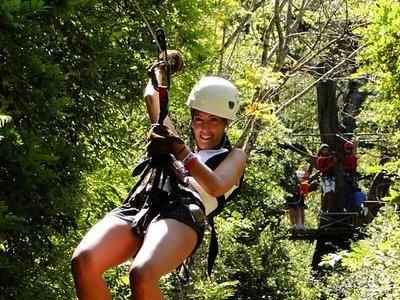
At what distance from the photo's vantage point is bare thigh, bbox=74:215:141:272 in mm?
3760

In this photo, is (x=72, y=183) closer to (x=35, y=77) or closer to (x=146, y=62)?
(x=35, y=77)

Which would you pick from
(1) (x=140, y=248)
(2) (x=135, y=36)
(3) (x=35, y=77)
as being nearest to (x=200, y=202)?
(1) (x=140, y=248)

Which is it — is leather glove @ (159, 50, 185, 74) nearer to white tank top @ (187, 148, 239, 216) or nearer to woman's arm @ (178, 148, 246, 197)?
white tank top @ (187, 148, 239, 216)

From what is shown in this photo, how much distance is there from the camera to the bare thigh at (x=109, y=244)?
148 inches

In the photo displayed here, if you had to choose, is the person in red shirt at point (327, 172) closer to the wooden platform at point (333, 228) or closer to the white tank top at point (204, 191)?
the wooden platform at point (333, 228)

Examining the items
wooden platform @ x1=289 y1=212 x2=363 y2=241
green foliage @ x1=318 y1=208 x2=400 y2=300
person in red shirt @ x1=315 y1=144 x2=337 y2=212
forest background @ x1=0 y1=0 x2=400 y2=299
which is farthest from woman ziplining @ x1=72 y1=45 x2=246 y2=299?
wooden platform @ x1=289 y1=212 x2=363 y2=241

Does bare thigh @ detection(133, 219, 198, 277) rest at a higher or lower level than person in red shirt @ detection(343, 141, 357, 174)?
lower

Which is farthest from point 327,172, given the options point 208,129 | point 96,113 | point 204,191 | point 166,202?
point 166,202

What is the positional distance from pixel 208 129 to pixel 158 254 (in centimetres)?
105

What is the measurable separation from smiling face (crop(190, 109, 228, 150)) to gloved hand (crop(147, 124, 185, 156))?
561 millimetres

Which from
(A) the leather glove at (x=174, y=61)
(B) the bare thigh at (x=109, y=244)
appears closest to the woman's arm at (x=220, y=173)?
(B) the bare thigh at (x=109, y=244)

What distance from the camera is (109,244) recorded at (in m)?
→ 3.85

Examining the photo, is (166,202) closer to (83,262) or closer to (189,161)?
(189,161)

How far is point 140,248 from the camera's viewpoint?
13.2ft
